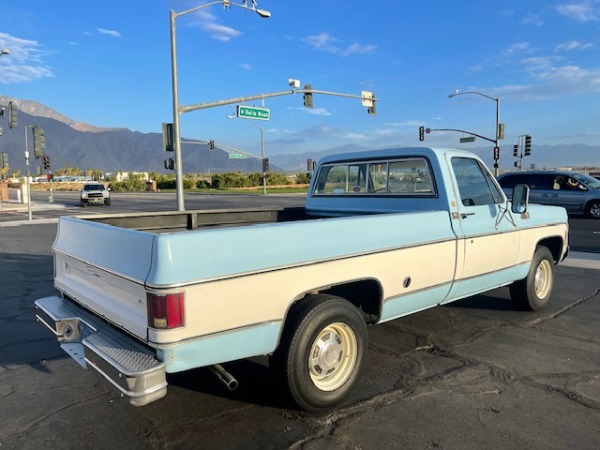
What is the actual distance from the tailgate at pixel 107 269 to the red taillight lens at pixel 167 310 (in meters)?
0.13

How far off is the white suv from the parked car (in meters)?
26.2

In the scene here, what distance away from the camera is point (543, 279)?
19.3 feet

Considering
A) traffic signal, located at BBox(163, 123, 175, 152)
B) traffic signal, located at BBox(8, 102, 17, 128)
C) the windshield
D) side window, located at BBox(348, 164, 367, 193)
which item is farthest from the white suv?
side window, located at BBox(348, 164, 367, 193)

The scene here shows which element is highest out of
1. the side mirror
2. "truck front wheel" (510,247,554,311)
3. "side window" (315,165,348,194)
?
"side window" (315,165,348,194)

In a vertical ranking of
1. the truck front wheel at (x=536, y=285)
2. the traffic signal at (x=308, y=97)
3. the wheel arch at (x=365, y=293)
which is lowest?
the truck front wheel at (x=536, y=285)

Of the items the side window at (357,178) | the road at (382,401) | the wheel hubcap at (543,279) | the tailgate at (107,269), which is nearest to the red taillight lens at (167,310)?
the tailgate at (107,269)

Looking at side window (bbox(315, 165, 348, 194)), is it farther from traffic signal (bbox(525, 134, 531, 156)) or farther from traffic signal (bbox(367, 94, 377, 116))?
traffic signal (bbox(525, 134, 531, 156))

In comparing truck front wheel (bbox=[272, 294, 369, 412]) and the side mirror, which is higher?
the side mirror

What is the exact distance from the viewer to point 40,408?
3469 millimetres

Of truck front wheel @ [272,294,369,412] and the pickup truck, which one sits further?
truck front wheel @ [272,294,369,412]

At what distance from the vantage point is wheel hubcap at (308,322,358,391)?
10.8 feet

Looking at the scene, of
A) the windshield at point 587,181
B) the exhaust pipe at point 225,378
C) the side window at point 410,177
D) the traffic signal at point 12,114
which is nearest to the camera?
the exhaust pipe at point 225,378

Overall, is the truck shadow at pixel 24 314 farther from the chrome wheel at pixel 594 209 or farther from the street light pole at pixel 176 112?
the chrome wheel at pixel 594 209

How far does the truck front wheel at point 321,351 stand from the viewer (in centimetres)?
306
